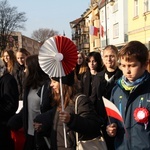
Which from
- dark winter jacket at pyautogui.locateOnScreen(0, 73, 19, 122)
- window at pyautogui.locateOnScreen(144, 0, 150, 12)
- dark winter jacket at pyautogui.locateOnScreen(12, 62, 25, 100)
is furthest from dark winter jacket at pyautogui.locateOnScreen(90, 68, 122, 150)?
window at pyautogui.locateOnScreen(144, 0, 150, 12)

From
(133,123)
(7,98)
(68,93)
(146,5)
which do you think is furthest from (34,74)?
(146,5)

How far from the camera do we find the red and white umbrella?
120 inches

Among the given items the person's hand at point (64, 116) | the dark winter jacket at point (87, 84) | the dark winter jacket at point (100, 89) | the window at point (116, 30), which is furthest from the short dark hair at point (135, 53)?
the window at point (116, 30)

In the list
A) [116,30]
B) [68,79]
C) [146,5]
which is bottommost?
[68,79]

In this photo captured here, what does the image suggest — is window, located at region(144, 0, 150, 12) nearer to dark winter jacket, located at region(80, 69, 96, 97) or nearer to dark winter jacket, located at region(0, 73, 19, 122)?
dark winter jacket, located at region(80, 69, 96, 97)

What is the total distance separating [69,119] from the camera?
2.81m

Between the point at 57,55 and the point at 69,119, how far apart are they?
597 millimetres

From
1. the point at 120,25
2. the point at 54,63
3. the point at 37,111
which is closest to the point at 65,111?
the point at 54,63

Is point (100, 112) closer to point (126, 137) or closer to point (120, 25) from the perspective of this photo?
point (126, 137)

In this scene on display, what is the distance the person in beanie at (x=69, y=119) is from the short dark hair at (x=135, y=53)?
511 millimetres

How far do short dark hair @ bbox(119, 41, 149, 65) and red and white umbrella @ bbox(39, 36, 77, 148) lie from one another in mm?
453

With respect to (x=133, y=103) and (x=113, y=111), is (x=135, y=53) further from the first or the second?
(x=113, y=111)

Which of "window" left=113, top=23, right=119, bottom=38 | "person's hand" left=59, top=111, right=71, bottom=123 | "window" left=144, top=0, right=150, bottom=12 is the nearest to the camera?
"person's hand" left=59, top=111, right=71, bottom=123

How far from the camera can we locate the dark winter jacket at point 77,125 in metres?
2.84
